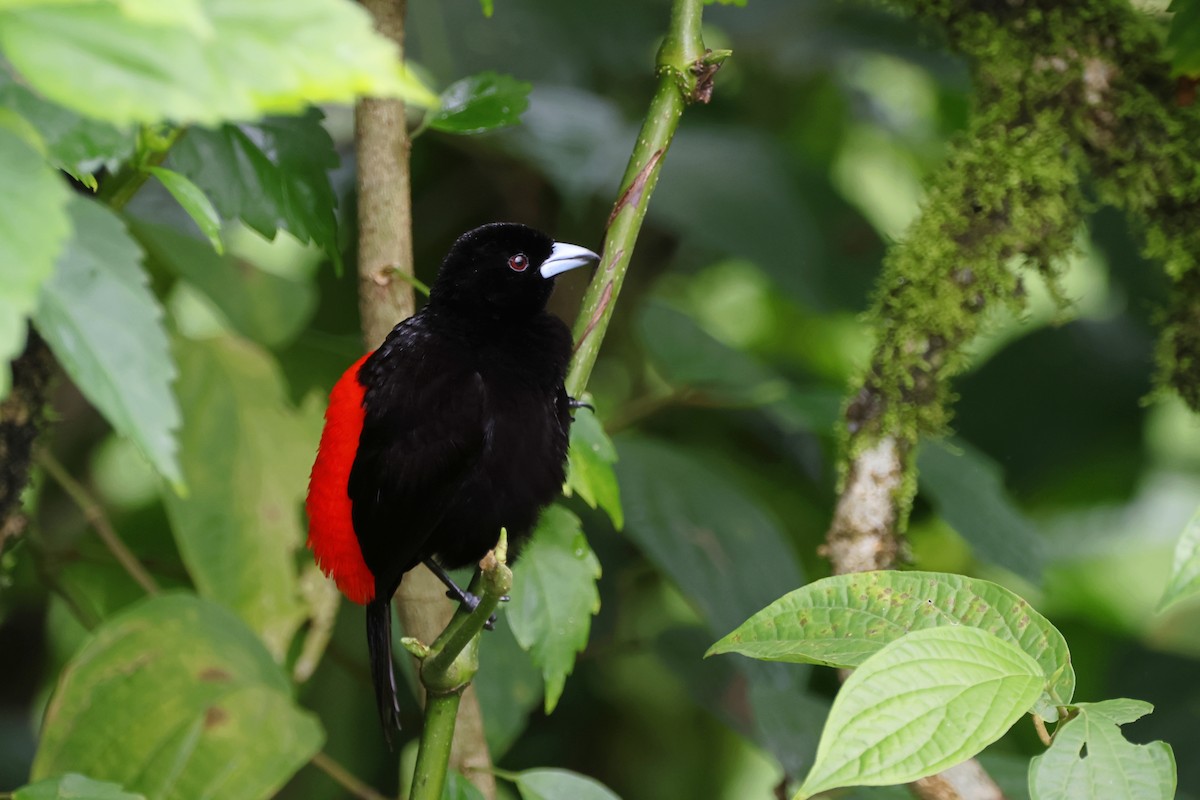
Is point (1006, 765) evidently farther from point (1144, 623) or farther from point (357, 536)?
point (1144, 623)

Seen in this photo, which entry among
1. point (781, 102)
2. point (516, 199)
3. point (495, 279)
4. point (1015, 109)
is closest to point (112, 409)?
point (495, 279)

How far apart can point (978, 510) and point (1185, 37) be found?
0.82 metres

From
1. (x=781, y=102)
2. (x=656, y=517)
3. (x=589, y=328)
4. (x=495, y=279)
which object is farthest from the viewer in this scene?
(x=781, y=102)

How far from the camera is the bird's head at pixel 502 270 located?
4.66ft

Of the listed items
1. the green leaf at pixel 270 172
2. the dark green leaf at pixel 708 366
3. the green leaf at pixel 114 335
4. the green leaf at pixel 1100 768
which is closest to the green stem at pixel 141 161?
the green leaf at pixel 270 172

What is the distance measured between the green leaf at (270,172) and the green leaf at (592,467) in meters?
0.37

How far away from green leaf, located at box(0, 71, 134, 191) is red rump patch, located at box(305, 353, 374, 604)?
51 centimetres

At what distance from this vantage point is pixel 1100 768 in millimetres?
837

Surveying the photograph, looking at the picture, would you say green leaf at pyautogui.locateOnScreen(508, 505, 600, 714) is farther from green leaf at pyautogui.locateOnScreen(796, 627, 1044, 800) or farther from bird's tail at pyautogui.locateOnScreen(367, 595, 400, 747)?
green leaf at pyautogui.locateOnScreen(796, 627, 1044, 800)

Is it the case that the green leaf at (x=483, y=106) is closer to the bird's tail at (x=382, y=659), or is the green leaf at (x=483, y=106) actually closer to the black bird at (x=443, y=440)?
the black bird at (x=443, y=440)

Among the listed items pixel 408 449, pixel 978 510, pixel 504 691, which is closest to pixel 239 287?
pixel 504 691

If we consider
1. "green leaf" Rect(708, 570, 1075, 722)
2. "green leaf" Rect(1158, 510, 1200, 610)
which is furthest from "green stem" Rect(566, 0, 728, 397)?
"green leaf" Rect(1158, 510, 1200, 610)

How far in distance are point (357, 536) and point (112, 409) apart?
74cm

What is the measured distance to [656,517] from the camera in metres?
2.04
